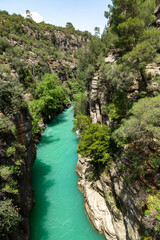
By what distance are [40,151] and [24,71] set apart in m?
29.7

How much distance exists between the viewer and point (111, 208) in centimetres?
948

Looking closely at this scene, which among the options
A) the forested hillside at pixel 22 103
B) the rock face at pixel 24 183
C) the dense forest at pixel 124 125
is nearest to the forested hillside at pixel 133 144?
the dense forest at pixel 124 125

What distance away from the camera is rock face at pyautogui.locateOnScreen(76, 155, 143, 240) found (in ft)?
24.4

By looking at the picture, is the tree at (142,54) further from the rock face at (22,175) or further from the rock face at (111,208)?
the rock face at (22,175)

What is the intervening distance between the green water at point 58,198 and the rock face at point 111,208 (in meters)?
0.95

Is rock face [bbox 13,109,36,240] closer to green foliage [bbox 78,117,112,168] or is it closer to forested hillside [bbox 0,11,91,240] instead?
forested hillside [bbox 0,11,91,240]

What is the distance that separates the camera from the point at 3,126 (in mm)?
8453

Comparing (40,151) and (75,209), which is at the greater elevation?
(40,151)

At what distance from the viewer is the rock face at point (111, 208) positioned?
7434 millimetres

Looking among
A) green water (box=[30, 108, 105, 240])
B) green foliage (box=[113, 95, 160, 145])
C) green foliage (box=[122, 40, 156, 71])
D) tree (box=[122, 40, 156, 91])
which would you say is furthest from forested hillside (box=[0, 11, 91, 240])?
green foliage (box=[122, 40, 156, 71])

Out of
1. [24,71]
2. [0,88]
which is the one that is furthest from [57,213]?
[24,71]

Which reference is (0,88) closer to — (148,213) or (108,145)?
(108,145)

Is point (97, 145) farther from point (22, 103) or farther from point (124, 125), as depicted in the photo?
point (22, 103)

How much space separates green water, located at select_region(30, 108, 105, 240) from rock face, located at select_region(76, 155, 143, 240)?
3.13ft
